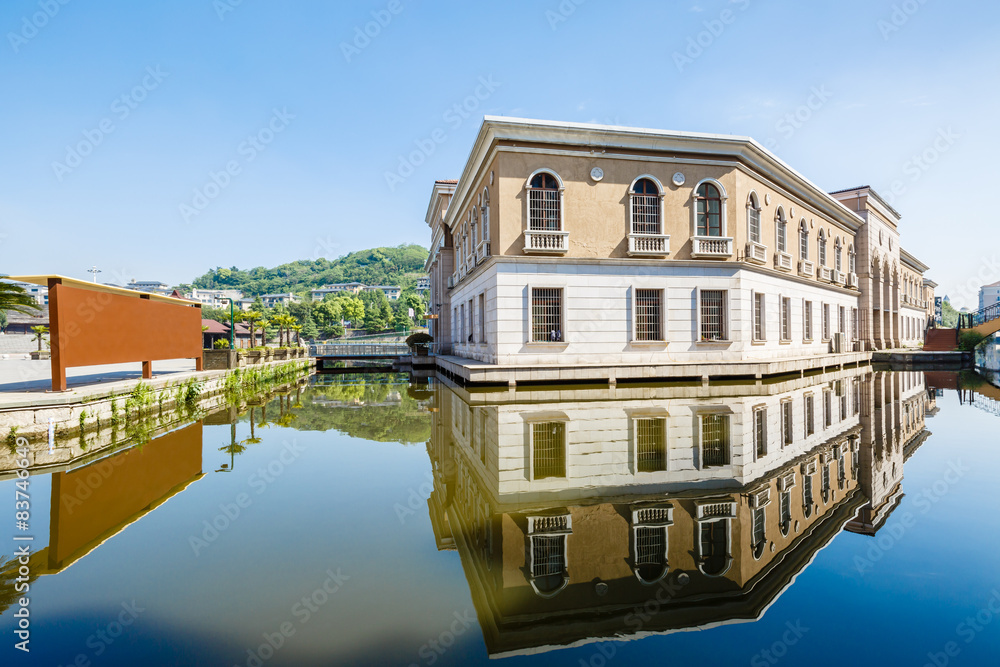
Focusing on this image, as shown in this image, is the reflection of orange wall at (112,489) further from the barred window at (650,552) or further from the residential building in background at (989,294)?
the residential building in background at (989,294)

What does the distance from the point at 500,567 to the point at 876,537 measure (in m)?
3.04

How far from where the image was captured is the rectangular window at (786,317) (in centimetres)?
2234

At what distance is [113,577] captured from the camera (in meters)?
3.42

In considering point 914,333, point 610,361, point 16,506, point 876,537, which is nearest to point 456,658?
point 876,537

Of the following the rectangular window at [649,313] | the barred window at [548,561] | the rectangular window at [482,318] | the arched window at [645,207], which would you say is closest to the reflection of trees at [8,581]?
the barred window at [548,561]

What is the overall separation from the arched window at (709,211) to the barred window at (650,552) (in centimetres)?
1654

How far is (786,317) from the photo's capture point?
22.6 metres

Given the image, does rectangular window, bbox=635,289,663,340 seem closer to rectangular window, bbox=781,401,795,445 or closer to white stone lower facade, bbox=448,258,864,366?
white stone lower facade, bbox=448,258,864,366

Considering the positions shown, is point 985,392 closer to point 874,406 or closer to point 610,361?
point 874,406

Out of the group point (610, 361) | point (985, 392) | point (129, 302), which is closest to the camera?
point (129, 302)

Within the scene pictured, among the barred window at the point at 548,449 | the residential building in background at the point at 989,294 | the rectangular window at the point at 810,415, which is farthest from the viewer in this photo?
the residential building in background at the point at 989,294

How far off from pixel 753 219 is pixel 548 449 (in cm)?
1725

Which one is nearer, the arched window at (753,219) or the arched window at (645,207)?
the arched window at (645,207)

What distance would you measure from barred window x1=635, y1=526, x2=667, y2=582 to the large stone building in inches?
479
